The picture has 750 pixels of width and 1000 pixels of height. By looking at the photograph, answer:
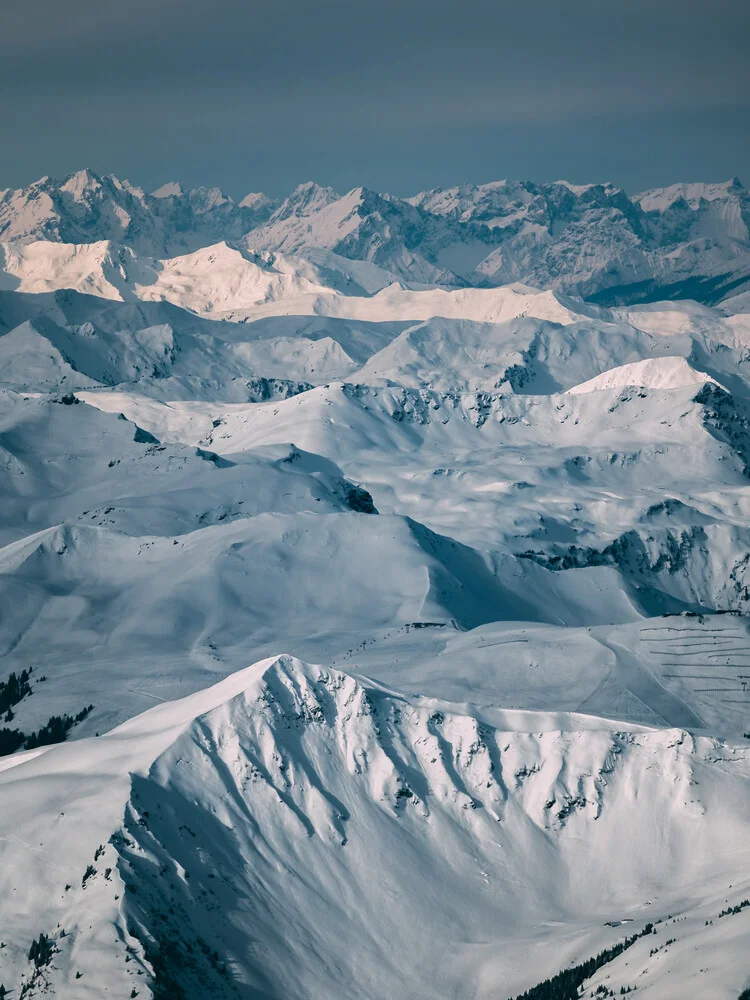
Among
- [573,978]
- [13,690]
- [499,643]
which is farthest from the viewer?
[499,643]

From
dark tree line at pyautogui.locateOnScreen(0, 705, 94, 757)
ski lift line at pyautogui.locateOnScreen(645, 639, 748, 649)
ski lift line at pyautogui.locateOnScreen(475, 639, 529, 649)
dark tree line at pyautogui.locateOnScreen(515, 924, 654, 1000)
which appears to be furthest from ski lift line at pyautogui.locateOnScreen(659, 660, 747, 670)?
dark tree line at pyautogui.locateOnScreen(0, 705, 94, 757)

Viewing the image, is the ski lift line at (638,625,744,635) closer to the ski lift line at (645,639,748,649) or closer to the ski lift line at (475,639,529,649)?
the ski lift line at (645,639,748,649)

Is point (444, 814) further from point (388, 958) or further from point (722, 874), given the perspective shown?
point (722, 874)

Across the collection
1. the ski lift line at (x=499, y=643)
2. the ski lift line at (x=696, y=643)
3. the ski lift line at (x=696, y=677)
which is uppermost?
the ski lift line at (x=499, y=643)

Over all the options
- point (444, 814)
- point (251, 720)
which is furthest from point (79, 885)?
point (444, 814)

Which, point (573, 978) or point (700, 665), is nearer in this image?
point (573, 978)

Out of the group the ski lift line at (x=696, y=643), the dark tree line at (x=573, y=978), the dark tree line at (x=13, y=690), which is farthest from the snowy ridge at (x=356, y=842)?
the ski lift line at (x=696, y=643)

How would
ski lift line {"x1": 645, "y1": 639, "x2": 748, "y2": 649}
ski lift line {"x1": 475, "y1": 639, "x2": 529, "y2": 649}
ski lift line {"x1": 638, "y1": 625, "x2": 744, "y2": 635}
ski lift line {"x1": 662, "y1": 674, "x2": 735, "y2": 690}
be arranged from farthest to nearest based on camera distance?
ski lift line {"x1": 638, "y1": 625, "x2": 744, "y2": 635} < ski lift line {"x1": 645, "y1": 639, "x2": 748, "y2": 649} < ski lift line {"x1": 475, "y1": 639, "x2": 529, "y2": 649} < ski lift line {"x1": 662, "y1": 674, "x2": 735, "y2": 690}

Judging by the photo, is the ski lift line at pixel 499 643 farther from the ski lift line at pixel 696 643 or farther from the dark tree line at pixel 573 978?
the dark tree line at pixel 573 978

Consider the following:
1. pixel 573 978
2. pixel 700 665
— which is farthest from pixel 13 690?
pixel 573 978

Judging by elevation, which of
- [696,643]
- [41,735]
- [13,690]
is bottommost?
[696,643]

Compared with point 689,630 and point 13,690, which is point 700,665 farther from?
point 13,690
